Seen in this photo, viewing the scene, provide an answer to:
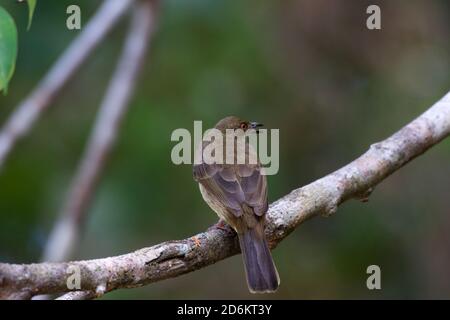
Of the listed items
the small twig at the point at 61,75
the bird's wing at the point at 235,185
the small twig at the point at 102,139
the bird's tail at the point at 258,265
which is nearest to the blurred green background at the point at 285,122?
the small twig at the point at 102,139

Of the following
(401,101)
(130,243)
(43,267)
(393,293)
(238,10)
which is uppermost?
(238,10)

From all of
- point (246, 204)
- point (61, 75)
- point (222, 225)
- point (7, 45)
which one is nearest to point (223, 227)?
point (222, 225)

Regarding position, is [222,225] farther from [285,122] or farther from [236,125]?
[285,122]

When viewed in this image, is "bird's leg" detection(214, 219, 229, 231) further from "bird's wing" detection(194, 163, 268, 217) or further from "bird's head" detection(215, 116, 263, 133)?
"bird's head" detection(215, 116, 263, 133)

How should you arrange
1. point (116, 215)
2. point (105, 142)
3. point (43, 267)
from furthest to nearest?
point (116, 215) < point (105, 142) < point (43, 267)

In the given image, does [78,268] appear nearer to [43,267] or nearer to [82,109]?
[43,267]
